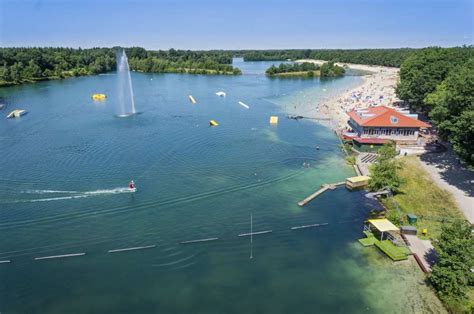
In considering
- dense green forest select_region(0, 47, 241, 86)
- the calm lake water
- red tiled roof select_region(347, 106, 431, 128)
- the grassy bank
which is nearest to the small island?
dense green forest select_region(0, 47, 241, 86)

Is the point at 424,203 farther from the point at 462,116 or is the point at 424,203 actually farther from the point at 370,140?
the point at 370,140

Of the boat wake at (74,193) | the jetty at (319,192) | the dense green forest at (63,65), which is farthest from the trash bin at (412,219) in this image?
the dense green forest at (63,65)

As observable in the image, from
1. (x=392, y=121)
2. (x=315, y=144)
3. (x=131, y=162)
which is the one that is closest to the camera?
(x=131, y=162)

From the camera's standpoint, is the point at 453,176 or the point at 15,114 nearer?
the point at 453,176

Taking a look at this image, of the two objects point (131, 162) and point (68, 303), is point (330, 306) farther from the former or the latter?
point (131, 162)

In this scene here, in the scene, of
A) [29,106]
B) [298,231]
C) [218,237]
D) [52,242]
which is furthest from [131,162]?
[29,106]

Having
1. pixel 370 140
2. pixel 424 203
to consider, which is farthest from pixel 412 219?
pixel 370 140

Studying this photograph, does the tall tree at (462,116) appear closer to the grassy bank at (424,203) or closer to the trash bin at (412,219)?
the grassy bank at (424,203)
